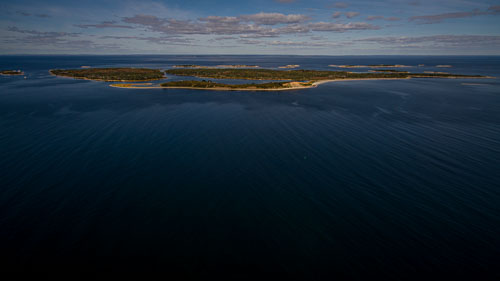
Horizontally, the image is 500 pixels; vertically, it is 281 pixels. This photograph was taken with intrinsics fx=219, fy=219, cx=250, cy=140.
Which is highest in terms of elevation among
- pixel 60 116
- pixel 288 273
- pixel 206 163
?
pixel 60 116

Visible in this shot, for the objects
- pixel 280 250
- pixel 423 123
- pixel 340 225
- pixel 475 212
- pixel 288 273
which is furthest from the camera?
pixel 423 123

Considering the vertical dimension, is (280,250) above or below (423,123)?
below

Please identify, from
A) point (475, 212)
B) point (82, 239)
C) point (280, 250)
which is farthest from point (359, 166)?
point (82, 239)

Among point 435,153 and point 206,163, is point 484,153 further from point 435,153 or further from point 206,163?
point 206,163

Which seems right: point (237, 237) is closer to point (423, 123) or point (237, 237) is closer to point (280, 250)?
point (280, 250)

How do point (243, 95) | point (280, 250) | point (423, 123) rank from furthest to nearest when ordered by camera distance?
point (243, 95), point (423, 123), point (280, 250)

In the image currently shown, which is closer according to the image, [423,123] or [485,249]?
[485,249]
